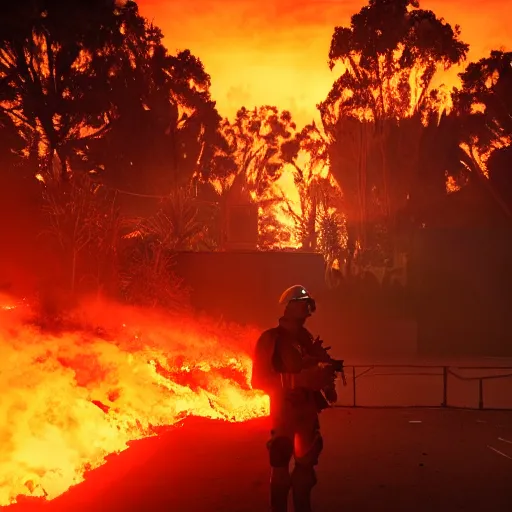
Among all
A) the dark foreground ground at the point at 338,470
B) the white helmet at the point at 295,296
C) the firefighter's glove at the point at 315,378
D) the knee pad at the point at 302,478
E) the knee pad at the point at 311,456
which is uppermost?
the white helmet at the point at 295,296

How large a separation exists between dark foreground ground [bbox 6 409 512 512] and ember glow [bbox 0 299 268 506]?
0.81ft

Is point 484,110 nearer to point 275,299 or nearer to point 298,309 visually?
point 275,299

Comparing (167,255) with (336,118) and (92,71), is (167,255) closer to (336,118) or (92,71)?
(92,71)

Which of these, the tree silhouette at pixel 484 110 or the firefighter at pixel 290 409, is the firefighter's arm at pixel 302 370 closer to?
the firefighter at pixel 290 409

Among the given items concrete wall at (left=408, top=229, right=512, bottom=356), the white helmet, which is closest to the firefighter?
the white helmet

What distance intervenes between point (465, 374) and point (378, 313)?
7.79 meters

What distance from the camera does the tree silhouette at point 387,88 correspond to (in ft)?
137

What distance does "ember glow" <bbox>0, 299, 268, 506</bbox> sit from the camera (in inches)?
293

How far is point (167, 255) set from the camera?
996 inches

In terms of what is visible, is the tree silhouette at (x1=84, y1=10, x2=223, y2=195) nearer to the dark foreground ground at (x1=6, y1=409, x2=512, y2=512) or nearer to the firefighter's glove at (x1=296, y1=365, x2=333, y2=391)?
the dark foreground ground at (x1=6, y1=409, x2=512, y2=512)

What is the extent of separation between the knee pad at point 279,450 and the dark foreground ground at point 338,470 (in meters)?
0.72

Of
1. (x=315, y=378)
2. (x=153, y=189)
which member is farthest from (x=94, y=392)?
(x=153, y=189)

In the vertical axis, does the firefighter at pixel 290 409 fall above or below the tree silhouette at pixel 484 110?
below

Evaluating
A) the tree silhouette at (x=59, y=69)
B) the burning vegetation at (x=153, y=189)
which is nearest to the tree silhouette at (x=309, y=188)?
the burning vegetation at (x=153, y=189)
